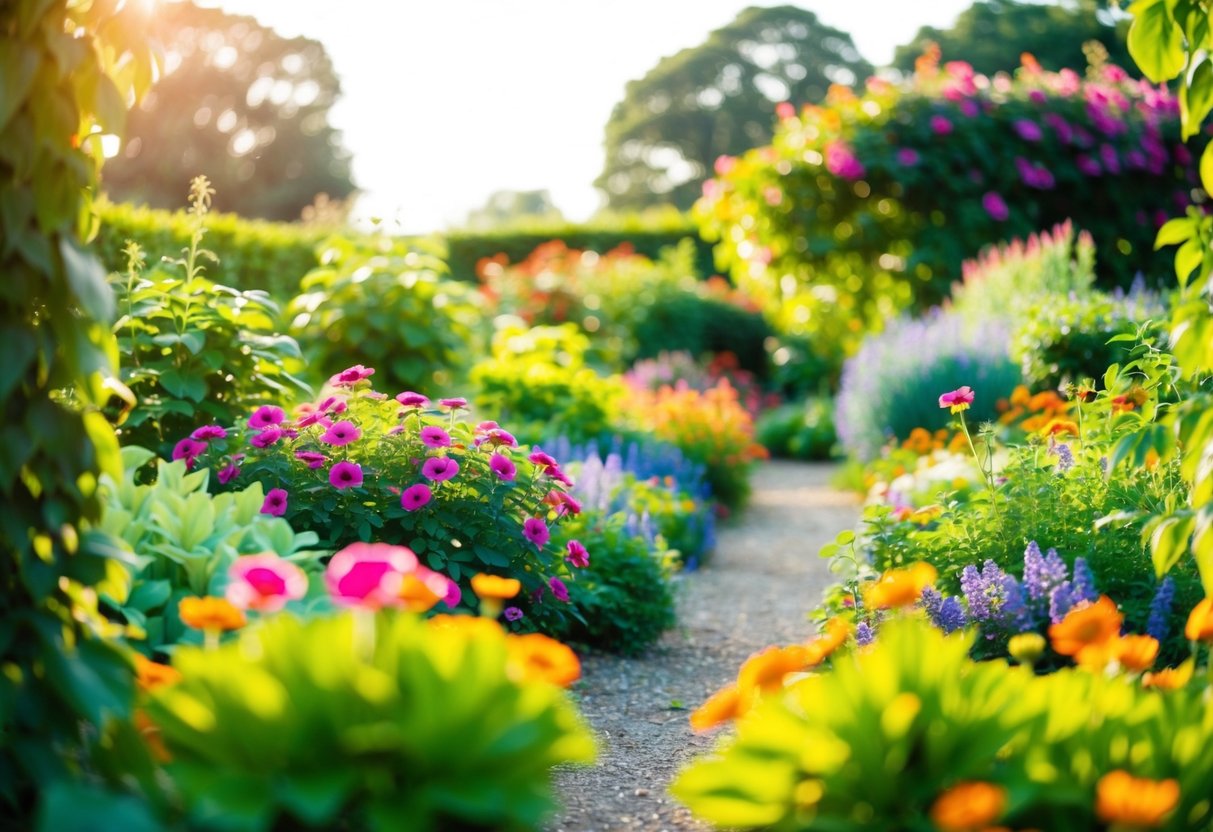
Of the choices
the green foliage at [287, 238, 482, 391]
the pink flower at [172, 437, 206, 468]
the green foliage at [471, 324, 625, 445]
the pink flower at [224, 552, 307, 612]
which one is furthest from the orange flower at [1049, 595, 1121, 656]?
the green foliage at [471, 324, 625, 445]

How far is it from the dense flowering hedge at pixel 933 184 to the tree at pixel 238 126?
18.8 m

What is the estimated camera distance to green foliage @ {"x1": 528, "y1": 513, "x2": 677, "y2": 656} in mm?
3586

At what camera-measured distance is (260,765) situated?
4.53ft

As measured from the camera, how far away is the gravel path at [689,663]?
2361 millimetres

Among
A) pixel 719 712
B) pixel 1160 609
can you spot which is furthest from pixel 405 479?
pixel 1160 609

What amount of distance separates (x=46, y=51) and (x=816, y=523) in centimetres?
520

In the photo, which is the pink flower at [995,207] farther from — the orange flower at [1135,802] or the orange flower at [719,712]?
the orange flower at [1135,802]

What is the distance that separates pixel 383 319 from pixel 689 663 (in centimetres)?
209

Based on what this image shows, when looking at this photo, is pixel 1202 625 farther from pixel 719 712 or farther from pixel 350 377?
pixel 350 377

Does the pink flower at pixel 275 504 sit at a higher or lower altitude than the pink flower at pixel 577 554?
higher

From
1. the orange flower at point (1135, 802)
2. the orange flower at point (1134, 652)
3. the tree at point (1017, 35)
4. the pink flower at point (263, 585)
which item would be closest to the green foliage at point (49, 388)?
the pink flower at point (263, 585)

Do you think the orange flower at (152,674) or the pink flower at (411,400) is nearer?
the orange flower at (152,674)

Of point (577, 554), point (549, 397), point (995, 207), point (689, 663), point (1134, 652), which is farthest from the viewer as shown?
point (995, 207)

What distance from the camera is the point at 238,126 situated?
26.7m
